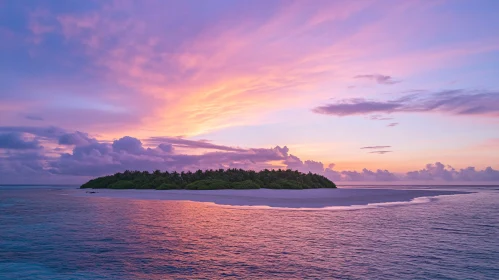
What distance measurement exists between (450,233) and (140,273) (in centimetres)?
1760

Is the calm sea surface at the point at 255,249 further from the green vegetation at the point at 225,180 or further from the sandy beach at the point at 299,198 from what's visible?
the green vegetation at the point at 225,180

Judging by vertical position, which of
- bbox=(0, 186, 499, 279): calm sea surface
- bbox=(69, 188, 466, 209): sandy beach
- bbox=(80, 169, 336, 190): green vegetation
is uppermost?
bbox=(80, 169, 336, 190): green vegetation

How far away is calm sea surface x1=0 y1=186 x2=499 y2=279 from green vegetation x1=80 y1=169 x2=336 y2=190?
46.0 metres

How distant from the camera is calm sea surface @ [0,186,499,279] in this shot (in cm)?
1345

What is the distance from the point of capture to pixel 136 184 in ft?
303

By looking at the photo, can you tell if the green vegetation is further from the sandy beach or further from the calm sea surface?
the calm sea surface

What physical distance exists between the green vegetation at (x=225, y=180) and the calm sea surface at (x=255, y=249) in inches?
1812

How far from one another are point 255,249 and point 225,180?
59.8m

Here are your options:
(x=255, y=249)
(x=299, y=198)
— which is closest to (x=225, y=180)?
(x=299, y=198)

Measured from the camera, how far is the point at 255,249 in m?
17.1

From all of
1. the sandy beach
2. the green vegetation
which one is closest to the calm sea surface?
the sandy beach

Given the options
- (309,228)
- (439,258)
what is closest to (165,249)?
(309,228)

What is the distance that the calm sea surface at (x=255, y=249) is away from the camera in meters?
13.5

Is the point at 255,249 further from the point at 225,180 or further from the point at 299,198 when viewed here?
the point at 225,180
